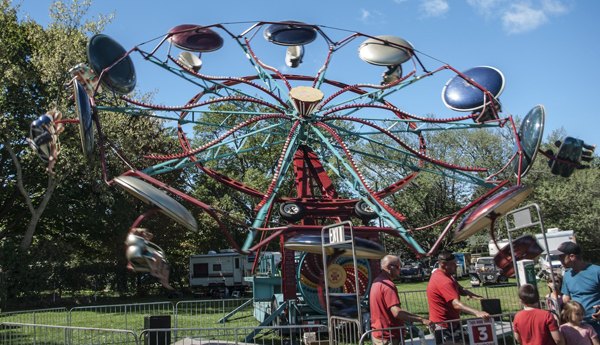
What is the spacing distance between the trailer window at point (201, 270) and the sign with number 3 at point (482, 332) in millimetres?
28796

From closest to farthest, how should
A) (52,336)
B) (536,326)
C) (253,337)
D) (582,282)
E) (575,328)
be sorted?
(536,326) → (575,328) → (582,282) → (52,336) → (253,337)

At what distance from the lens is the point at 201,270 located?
3353 centimetres

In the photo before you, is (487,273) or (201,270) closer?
(487,273)

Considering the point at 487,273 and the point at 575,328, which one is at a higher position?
the point at 487,273

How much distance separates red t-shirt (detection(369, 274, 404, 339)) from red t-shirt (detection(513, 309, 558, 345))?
1.51 meters

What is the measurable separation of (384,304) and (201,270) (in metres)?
28.7

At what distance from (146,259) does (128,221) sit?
24605mm

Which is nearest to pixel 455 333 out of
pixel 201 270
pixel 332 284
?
pixel 332 284

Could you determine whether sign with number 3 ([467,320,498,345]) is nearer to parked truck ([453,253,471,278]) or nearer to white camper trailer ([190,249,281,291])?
white camper trailer ([190,249,281,291])

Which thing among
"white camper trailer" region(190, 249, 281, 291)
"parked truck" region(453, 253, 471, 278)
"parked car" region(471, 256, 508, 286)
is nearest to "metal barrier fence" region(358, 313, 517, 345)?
"white camper trailer" region(190, 249, 281, 291)

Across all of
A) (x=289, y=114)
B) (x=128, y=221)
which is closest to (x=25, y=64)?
(x=128, y=221)

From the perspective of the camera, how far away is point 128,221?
31.3 meters

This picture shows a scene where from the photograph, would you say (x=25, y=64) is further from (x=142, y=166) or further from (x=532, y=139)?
(x=532, y=139)

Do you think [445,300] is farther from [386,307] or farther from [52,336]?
[52,336]
